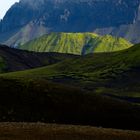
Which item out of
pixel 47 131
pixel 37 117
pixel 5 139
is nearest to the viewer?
pixel 5 139

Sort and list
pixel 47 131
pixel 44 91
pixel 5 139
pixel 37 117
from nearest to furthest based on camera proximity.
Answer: pixel 5 139 → pixel 47 131 → pixel 37 117 → pixel 44 91

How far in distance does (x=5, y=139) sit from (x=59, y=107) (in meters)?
14.3

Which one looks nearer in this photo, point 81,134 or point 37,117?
point 81,134

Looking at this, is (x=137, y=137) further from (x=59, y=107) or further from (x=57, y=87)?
(x=57, y=87)

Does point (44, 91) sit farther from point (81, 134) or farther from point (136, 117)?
point (81, 134)

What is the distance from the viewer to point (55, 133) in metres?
35.1

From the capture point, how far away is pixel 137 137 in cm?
3650

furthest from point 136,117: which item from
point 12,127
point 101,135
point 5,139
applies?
point 5,139

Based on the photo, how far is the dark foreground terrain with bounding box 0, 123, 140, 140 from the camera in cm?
3344

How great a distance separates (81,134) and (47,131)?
2637mm

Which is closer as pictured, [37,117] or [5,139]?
[5,139]

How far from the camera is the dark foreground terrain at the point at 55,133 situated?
1316 inches

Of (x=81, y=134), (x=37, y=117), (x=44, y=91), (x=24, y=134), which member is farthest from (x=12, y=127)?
(x=44, y=91)

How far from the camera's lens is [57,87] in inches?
1972
